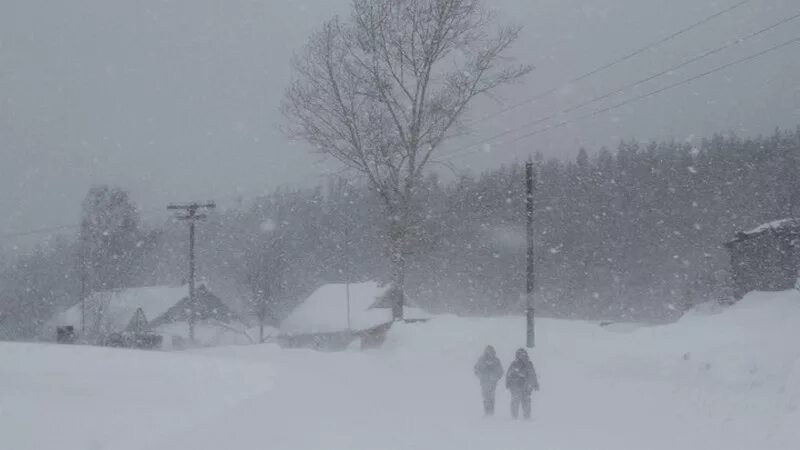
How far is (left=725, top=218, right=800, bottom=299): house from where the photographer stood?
34.8 metres

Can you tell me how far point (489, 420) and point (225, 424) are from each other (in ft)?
22.2

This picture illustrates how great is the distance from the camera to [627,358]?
2022 centimetres

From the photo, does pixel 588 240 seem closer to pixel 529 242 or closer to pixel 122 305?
pixel 122 305

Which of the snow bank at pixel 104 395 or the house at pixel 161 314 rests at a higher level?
the snow bank at pixel 104 395

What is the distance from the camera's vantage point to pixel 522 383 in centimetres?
1463

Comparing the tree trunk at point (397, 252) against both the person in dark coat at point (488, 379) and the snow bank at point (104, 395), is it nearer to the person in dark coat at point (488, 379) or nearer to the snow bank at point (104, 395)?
the person in dark coat at point (488, 379)

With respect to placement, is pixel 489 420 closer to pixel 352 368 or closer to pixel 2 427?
pixel 352 368

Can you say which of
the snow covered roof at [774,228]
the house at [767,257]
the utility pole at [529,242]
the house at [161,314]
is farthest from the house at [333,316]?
the utility pole at [529,242]

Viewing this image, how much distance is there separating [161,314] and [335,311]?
1412cm

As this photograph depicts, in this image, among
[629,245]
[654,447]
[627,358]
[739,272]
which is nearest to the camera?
[654,447]

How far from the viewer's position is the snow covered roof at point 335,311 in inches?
2452

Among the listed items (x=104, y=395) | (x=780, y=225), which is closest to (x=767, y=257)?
(x=780, y=225)

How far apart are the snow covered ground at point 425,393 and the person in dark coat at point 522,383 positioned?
44 cm

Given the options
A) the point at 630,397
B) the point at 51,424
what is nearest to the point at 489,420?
the point at 630,397
